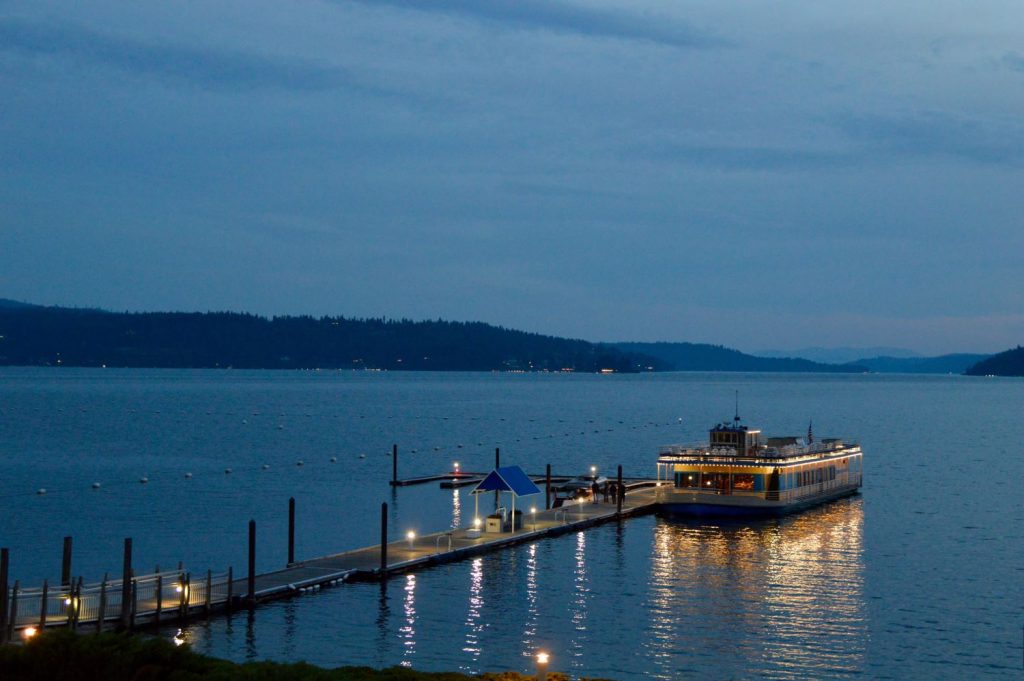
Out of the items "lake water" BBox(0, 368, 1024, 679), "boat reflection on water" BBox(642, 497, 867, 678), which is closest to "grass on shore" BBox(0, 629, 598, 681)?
"lake water" BBox(0, 368, 1024, 679)

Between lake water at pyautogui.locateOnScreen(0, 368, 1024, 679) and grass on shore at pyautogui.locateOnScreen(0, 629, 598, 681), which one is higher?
grass on shore at pyautogui.locateOnScreen(0, 629, 598, 681)

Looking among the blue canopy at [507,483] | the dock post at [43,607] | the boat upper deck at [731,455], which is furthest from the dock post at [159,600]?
the boat upper deck at [731,455]

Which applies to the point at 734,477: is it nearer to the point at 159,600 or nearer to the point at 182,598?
the point at 182,598

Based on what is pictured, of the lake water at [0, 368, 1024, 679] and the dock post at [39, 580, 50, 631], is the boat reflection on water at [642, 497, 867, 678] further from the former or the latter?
the dock post at [39, 580, 50, 631]

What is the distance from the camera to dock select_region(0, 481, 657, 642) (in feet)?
112

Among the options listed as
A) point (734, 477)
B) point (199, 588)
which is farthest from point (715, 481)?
point (199, 588)

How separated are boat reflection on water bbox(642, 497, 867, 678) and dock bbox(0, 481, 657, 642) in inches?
355

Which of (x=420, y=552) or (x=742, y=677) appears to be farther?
(x=420, y=552)

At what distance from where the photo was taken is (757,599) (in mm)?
45562

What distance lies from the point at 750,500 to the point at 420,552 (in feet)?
80.2

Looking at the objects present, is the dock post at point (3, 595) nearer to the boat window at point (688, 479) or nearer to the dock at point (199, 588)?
the dock at point (199, 588)

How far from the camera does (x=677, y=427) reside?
161375 mm

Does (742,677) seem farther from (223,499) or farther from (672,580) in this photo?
(223,499)

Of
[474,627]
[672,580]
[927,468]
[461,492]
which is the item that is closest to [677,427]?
[927,468]
